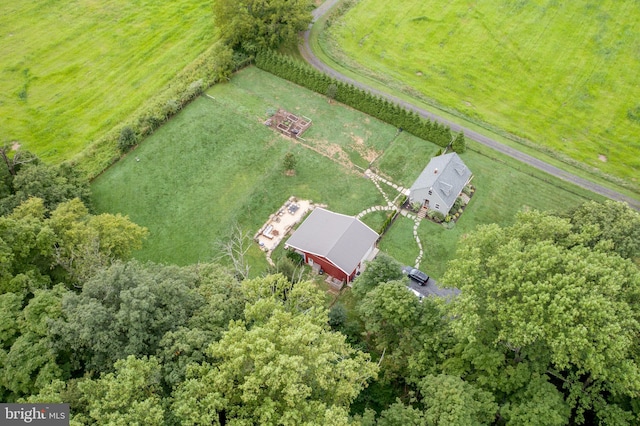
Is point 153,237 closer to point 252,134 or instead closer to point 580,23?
point 252,134

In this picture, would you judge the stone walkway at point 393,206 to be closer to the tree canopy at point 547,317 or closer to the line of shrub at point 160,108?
the tree canopy at point 547,317

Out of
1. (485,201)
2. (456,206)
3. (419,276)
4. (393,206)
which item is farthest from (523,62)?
(419,276)

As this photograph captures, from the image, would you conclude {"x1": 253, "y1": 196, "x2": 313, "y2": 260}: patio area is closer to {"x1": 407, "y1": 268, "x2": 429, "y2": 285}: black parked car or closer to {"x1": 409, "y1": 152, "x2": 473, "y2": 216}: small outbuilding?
{"x1": 409, "y1": 152, "x2": 473, "y2": 216}: small outbuilding

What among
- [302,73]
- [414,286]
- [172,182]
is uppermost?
[302,73]

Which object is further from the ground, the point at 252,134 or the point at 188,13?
the point at 188,13

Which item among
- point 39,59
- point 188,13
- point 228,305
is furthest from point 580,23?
point 39,59

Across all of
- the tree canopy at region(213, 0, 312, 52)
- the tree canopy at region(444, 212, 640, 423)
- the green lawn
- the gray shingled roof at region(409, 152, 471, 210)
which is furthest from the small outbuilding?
the tree canopy at region(213, 0, 312, 52)
